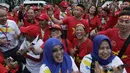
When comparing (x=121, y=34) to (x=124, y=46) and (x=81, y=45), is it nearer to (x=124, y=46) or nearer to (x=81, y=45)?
(x=124, y=46)

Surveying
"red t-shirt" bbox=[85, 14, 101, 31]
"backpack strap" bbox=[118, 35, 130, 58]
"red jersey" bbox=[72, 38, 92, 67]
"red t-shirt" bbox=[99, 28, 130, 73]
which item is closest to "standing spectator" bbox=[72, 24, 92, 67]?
"red jersey" bbox=[72, 38, 92, 67]

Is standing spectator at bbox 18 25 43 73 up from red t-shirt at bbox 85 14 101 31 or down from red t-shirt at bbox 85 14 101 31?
up

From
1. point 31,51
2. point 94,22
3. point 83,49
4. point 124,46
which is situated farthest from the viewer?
point 94,22

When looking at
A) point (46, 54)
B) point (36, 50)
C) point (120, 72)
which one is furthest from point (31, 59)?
point (120, 72)

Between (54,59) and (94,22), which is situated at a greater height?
(54,59)

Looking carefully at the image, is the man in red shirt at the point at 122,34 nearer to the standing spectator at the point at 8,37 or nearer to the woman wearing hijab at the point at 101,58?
the woman wearing hijab at the point at 101,58

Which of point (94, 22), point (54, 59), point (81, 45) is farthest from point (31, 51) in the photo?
point (94, 22)

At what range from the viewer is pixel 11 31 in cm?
660

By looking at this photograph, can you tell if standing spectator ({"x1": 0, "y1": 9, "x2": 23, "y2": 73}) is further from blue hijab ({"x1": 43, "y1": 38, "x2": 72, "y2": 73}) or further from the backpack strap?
the backpack strap

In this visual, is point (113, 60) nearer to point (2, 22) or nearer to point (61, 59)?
point (61, 59)

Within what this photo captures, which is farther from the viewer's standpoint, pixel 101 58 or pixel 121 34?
pixel 121 34

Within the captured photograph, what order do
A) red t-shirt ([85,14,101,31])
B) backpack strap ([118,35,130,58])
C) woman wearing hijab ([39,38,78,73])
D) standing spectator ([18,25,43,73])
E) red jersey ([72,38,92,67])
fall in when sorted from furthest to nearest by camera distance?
red t-shirt ([85,14,101,31]) < red jersey ([72,38,92,67]) < standing spectator ([18,25,43,73]) < backpack strap ([118,35,130,58]) < woman wearing hijab ([39,38,78,73])

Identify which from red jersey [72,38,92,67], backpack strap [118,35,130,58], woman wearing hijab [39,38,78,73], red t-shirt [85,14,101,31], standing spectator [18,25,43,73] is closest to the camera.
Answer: woman wearing hijab [39,38,78,73]

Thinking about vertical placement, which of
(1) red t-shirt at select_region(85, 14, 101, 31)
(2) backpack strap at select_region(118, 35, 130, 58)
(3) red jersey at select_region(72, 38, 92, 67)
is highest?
(2) backpack strap at select_region(118, 35, 130, 58)
